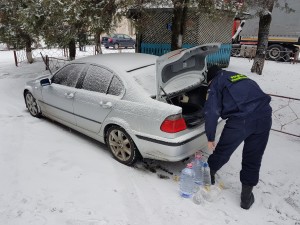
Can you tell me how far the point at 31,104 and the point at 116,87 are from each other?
9.56 ft

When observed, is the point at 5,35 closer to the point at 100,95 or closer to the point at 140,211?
the point at 100,95

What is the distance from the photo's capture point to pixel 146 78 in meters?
3.88

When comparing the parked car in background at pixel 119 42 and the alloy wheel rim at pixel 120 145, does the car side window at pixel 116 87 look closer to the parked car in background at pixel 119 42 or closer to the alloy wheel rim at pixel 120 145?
the alloy wheel rim at pixel 120 145

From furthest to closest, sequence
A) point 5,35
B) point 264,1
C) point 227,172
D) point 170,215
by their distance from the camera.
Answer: point 5,35, point 264,1, point 227,172, point 170,215

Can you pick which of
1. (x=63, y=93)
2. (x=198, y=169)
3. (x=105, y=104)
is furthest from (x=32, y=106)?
(x=198, y=169)

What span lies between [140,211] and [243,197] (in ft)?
4.11

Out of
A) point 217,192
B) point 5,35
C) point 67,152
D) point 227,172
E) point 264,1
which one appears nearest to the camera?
point 217,192

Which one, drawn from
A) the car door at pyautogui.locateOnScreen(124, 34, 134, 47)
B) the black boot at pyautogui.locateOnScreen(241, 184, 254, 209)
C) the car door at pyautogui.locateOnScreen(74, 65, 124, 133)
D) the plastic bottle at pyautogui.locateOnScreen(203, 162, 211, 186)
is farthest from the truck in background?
the black boot at pyautogui.locateOnScreen(241, 184, 254, 209)

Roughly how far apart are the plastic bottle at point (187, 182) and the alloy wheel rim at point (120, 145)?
3.00ft

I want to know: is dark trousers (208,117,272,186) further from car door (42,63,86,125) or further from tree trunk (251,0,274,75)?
tree trunk (251,0,274,75)

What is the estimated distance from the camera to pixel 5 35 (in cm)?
1084

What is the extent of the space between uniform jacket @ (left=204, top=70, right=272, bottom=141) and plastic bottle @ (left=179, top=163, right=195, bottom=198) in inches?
21.6

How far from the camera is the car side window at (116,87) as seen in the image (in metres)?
3.88

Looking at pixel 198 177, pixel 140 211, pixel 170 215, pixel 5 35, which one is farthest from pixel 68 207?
pixel 5 35
